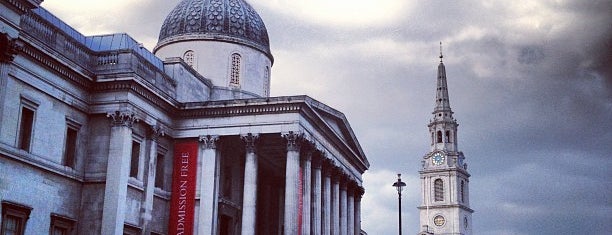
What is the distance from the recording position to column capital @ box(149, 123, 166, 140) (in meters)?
35.9

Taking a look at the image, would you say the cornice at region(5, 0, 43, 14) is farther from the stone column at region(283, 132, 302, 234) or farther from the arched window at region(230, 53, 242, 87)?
the arched window at region(230, 53, 242, 87)

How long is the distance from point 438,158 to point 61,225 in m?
103

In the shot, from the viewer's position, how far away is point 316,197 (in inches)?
1596

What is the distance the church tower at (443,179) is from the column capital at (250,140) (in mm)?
92490

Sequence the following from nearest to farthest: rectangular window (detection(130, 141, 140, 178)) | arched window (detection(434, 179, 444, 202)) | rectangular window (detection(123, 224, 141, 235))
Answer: rectangular window (detection(123, 224, 141, 235)), rectangular window (detection(130, 141, 140, 178)), arched window (detection(434, 179, 444, 202))

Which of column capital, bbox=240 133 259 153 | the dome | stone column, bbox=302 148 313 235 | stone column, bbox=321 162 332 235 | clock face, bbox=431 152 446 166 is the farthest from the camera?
clock face, bbox=431 152 446 166

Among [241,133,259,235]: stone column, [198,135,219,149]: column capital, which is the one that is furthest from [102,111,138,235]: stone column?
[241,133,259,235]: stone column

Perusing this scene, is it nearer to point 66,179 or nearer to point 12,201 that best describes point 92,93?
point 66,179

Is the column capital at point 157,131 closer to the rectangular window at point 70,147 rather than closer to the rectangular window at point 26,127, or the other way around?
the rectangular window at point 70,147

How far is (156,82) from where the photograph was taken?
36.8 m

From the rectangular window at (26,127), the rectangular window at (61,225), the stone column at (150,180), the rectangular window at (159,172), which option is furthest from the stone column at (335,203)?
the rectangular window at (26,127)

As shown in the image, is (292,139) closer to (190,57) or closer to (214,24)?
(190,57)

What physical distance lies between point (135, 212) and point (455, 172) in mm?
98146

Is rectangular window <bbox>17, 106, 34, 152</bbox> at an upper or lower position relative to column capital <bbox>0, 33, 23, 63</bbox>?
lower
